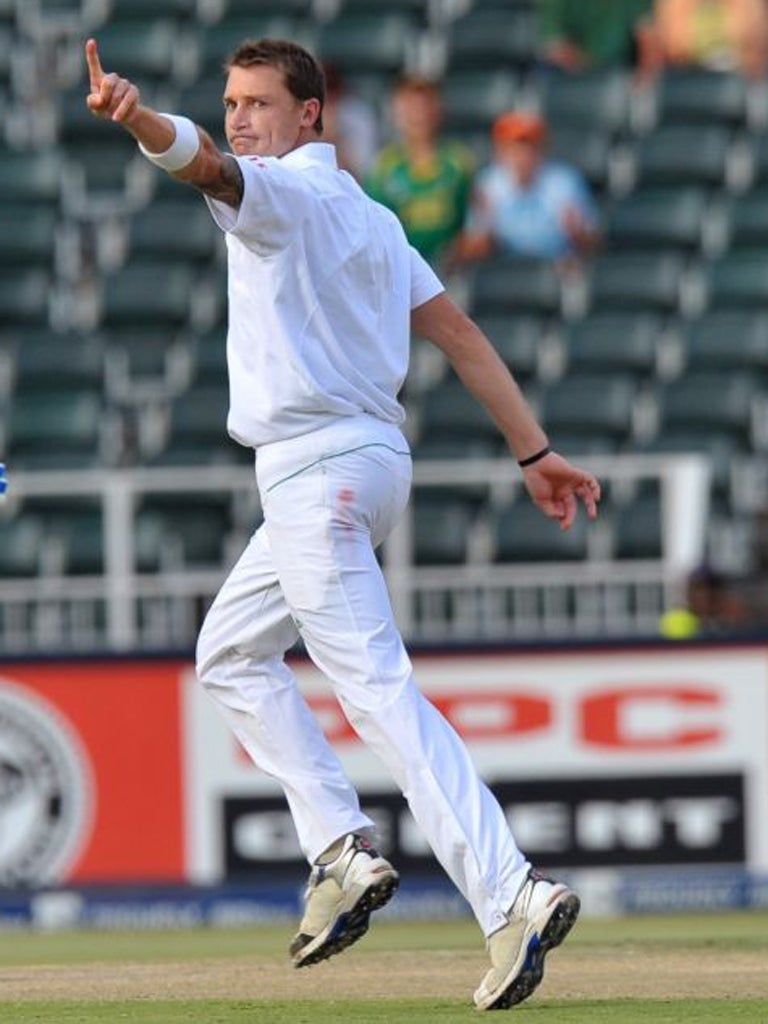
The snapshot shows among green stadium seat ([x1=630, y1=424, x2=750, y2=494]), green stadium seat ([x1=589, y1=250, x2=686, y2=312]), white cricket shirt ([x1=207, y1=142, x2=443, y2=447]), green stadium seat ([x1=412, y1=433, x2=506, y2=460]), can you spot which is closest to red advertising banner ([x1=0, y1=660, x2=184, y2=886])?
green stadium seat ([x1=412, y1=433, x2=506, y2=460])

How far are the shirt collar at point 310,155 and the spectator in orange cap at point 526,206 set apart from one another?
28.6 feet

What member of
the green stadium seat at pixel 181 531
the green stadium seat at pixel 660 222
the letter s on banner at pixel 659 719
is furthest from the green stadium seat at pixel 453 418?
the letter s on banner at pixel 659 719

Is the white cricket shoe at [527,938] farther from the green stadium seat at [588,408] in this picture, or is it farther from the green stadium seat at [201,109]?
the green stadium seat at [201,109]

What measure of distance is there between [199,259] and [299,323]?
10260 mm

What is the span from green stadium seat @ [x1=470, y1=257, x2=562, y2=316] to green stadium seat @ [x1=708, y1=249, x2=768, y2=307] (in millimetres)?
904

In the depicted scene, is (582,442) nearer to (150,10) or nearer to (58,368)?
(58,368)

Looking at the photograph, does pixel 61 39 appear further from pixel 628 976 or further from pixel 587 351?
pixel 628 976

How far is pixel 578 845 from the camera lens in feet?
38.7

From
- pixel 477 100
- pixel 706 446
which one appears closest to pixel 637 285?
pixel 706 446

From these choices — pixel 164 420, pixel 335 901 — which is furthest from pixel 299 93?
pixel 164 420

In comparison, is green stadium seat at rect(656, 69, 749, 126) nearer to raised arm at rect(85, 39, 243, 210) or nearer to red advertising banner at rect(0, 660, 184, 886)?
red advertising banner at rect(0, 660, 184, 886)

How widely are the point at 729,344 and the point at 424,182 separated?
1.99 m

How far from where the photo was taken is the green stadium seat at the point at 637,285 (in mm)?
15508

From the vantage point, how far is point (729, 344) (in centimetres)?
1496
